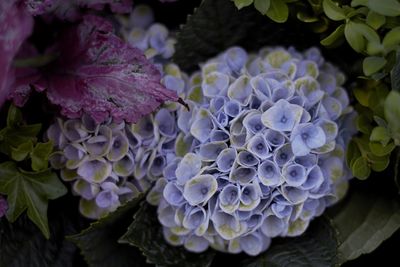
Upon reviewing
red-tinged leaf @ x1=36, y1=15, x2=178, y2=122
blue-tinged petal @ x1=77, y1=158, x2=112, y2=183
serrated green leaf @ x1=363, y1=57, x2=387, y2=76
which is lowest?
blue-tinged petal @ x1=77, y1=158, x2=112, y2=183

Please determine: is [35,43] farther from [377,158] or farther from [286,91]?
[377,158]

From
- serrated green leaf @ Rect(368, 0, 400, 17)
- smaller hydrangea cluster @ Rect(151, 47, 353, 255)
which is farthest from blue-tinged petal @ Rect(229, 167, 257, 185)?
serrated green leaf @ Rect(368, 0, 400, 17)

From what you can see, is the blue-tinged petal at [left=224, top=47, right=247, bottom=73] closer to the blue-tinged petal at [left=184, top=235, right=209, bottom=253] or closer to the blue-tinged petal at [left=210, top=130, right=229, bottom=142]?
the blue-tinged petal at [left=210, top=130, right=229, bottom=142]

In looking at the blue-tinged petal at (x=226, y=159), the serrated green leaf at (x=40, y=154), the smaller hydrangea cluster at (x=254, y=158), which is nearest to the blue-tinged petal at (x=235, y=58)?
the smaller hydrangea cluster at (x=254, y=158)

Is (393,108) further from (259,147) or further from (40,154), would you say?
(40,154)

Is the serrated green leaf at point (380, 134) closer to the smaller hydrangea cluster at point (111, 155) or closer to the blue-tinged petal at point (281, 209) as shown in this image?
the blue-tinged petal at point (281, 209)

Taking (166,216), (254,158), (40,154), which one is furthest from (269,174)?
(40,154)
